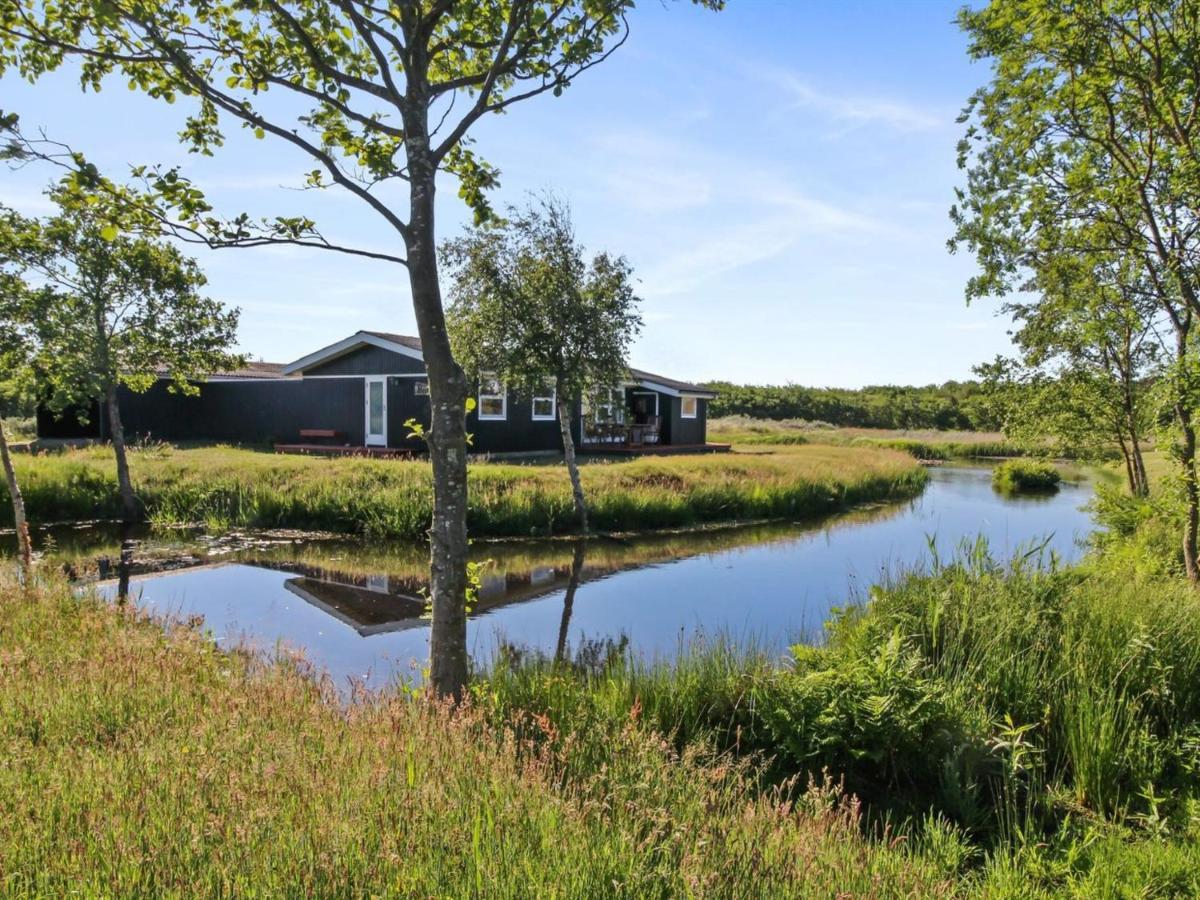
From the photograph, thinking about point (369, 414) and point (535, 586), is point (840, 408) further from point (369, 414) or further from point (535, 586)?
point (535, 586)

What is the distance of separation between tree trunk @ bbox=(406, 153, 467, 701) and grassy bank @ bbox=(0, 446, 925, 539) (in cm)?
1006

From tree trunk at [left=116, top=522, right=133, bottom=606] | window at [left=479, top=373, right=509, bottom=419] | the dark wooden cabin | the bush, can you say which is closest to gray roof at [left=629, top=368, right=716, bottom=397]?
the dark wooden cabin

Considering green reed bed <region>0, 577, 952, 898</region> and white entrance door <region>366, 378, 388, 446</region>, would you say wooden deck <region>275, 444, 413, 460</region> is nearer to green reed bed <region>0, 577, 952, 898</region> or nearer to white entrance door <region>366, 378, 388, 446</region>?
white entrance door <region>366, 378, 388, 446</region>

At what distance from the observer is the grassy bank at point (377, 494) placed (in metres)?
14.6

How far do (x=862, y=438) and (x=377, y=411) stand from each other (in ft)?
102

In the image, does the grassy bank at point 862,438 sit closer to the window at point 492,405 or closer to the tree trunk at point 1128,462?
the window at point 492,405

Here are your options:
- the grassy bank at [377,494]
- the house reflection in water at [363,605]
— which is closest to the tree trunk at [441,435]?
the house reflection in water at [363,605]

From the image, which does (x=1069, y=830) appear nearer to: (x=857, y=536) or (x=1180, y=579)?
(x=1180, y=579)

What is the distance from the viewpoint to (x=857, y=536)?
16062 millimetres

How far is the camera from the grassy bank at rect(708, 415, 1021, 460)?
40438mm

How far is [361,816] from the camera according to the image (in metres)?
2.48

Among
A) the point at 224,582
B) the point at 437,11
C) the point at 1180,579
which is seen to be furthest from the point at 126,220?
the point at 1180,579

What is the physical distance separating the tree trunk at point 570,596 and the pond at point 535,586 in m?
0.03

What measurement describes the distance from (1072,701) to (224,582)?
10006mm
